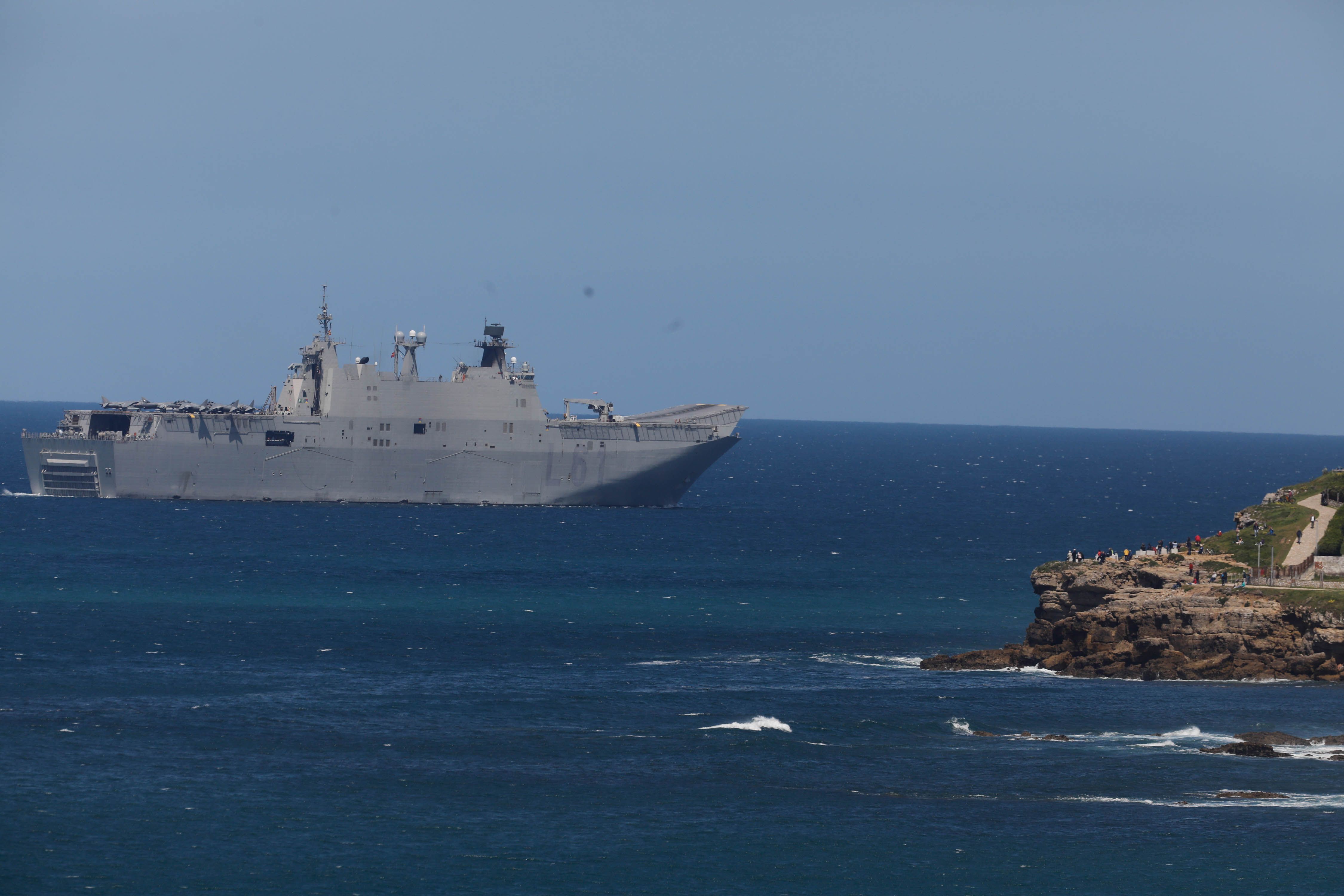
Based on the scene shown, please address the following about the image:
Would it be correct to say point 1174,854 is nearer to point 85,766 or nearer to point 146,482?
point 85,766

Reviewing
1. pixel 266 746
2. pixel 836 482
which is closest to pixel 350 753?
pixel 266 746

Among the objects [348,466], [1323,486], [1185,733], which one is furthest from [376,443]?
[1185,733]

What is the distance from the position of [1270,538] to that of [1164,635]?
942cm

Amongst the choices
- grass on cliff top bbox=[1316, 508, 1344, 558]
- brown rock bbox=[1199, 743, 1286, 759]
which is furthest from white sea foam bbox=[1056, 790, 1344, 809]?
grass on cliff top bbox=[1316, 508, 1344, 558]

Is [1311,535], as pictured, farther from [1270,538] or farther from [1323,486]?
[1323,486]

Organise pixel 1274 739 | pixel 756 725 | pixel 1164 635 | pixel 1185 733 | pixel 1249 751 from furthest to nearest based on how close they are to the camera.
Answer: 1. pixel 1164 635
2. pixel 756 725
3. pixel 1185 733
4. pixel 1274 739
5. pixel 1249 751

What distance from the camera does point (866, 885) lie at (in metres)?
27.8

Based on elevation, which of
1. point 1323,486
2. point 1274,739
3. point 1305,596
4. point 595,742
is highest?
point 1323,486

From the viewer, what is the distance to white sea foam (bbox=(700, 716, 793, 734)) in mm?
38469

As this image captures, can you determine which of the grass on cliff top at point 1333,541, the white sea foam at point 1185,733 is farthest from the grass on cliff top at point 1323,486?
the white sea foam at point 1185,733

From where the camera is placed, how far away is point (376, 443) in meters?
92.3

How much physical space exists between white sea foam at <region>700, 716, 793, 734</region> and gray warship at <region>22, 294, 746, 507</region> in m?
54.4

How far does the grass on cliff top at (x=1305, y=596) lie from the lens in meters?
44.7

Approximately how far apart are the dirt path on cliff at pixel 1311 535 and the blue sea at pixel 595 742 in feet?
27.6
